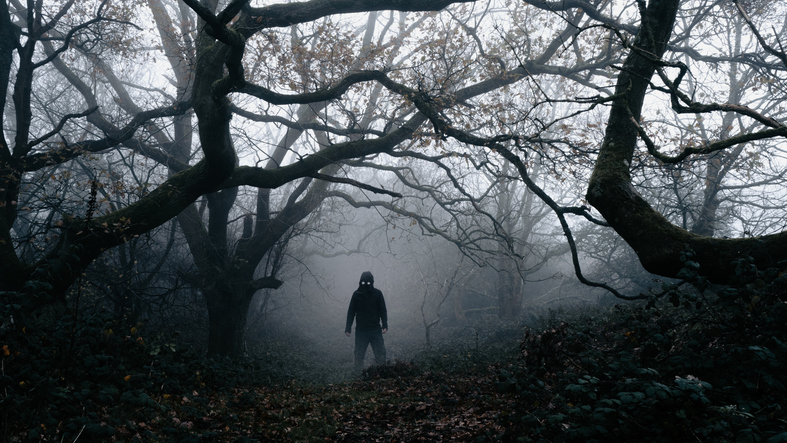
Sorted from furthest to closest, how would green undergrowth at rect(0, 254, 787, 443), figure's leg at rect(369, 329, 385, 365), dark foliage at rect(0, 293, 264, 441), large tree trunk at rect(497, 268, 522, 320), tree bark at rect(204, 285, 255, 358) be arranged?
1. large tree trunk at rect(497, 268, 522, 320)
2. figure's leg at rect(369, 329, 385, 365)
3. tree bark at rect(204, 285, 255, 358)
4. dark foliage at rect(0, 293, 264, 441)
5. green undergrowth at rect(0, 254, 787, 443)

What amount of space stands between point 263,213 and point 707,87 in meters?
11.8


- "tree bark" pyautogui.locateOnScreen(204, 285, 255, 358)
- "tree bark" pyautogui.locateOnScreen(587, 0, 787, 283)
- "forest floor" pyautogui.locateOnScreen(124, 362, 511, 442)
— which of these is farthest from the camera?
"tree bark" pyautogui.locateOnScreen(204, 285, 255, 358)

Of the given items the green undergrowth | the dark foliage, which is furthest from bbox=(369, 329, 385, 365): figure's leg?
the dark foliage

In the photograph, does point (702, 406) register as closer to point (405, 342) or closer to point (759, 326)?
point (759, 326)

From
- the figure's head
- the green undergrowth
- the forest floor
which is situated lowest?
the forest floor

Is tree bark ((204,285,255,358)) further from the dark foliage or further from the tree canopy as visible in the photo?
the dark foliage

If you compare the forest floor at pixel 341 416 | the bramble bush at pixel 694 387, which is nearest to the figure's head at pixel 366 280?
the forest floor at pixel 341 416

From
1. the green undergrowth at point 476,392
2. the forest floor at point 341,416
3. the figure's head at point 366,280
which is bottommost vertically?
the forest floor at point 341,416

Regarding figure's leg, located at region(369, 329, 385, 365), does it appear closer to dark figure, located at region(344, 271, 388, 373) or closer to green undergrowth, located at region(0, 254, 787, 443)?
dark figure, located at region(344, 271, 388, 373)

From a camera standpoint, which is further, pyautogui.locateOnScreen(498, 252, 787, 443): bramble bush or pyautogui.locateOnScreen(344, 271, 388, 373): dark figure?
pyautogui.locateOnScreen(344, 271, 388, 373): dark figure

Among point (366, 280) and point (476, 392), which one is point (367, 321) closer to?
point (366, 280)

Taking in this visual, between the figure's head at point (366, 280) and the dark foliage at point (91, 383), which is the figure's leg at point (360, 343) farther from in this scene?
the dark foliage at point (91, 383)

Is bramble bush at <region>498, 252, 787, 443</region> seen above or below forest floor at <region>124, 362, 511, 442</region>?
above

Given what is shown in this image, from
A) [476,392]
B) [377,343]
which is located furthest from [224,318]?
[476,392]
